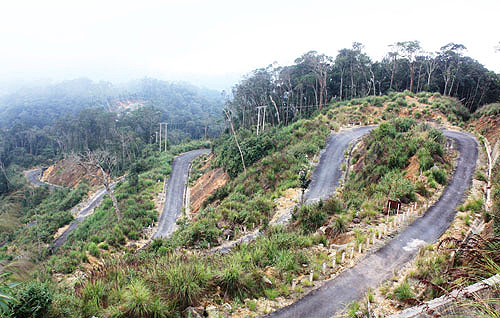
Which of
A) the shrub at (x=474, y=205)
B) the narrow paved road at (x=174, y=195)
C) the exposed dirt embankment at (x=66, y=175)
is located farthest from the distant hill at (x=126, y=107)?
the shrub at (x=474, y=205)

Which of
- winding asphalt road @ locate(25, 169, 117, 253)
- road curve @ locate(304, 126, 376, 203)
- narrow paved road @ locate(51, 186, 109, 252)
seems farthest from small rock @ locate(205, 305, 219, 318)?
narrow paved road @ locate(51, 186, 109, 252)

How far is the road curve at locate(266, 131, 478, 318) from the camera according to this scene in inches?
291

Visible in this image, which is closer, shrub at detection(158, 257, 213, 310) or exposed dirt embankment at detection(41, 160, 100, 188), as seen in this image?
shrub at detection(158, 257, 213, 310)

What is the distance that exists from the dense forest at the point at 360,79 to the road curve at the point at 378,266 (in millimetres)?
36178

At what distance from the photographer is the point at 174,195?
34.5 m

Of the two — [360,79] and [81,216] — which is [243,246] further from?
[360,79]

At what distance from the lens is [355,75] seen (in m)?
53.8

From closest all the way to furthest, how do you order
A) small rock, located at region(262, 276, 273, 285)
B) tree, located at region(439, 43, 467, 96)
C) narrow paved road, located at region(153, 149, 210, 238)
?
small rock, located at region(262, 276, 273, 285)
narrow paved road, located at region(153, 149, 210, 238)
tree, located at region(439, 43, 467, 96)

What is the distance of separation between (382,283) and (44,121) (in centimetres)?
15198

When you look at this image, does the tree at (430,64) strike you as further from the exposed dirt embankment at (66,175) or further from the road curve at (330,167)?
the exposed dirt embankment at (66,175)

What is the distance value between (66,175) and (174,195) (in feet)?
150

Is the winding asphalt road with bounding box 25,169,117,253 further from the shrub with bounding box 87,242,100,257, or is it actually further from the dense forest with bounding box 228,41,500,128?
the dense forest with bounding box 228,41,500,128

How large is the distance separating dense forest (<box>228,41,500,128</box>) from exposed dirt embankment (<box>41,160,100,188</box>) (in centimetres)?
3780

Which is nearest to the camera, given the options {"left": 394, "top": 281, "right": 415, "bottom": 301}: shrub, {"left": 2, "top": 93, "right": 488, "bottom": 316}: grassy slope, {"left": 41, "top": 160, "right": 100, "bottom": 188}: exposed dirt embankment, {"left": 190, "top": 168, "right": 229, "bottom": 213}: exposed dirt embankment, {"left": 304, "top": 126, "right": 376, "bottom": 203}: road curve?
{"left": 2, "top": 93, "right": 488, "bottom": 316}: grassy slope
